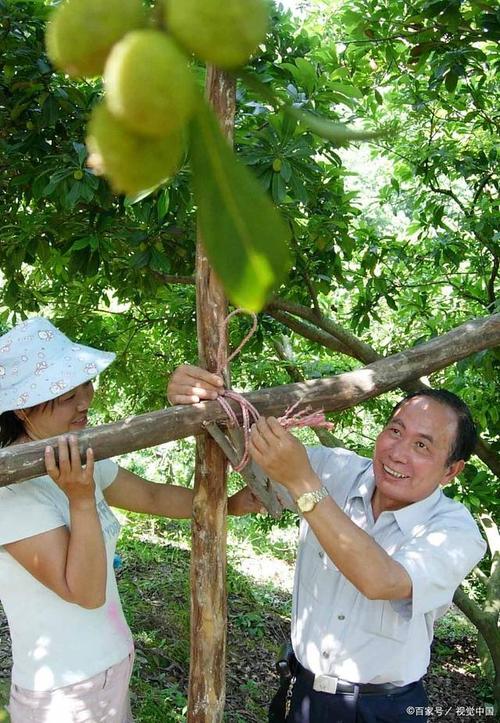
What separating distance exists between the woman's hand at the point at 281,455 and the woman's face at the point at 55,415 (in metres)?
0.39

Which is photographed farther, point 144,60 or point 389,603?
point 389,603

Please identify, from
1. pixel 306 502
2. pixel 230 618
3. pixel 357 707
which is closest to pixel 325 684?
pixel 357 707

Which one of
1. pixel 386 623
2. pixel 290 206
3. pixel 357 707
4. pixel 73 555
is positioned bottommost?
pixel 357 707

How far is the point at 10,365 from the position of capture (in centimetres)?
151

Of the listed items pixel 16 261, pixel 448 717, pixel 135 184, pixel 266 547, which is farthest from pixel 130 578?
pixel 135 184

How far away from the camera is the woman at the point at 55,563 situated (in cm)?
141

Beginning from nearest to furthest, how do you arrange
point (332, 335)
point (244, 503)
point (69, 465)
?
point (69, 465), point (244, 503), point (332, 335)

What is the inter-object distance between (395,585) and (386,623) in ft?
0.72

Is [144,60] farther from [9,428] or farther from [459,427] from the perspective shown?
[459,427]

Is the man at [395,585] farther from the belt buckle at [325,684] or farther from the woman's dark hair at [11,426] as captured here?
the woman's dark hair at [11,426]

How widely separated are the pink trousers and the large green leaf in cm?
143

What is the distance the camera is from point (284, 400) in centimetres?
149

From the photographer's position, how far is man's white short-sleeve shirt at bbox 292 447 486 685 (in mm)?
1514

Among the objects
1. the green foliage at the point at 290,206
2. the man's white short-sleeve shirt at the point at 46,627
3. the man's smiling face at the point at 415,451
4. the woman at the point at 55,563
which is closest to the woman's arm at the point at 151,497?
the woman at the point at 55,563
